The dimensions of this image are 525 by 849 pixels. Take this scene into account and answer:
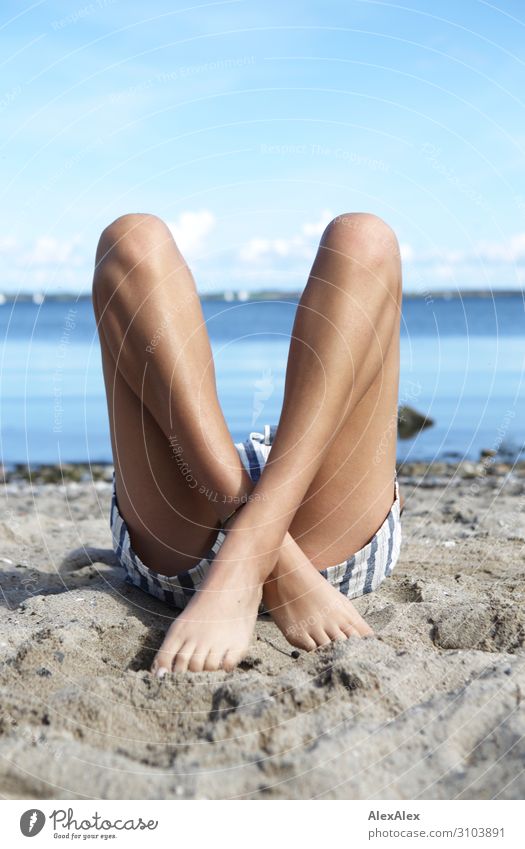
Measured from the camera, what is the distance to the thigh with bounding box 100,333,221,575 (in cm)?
196

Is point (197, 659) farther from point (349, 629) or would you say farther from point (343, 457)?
point (343, 457)

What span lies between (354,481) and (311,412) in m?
0.29

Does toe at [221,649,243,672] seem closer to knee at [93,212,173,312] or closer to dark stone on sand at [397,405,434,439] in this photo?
knee at [93,212,173,312]

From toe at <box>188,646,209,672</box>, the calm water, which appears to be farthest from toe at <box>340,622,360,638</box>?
the calm water

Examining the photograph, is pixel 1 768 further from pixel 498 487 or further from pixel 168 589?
pixel 498 487

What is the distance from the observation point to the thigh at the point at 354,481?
6.44 feet

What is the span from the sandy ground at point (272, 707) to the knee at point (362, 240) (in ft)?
2.57

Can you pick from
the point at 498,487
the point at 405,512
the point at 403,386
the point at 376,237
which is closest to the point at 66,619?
the point at 376,237

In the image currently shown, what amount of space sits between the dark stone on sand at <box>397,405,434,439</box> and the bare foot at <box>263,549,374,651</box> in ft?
14.8

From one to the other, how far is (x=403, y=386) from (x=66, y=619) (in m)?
6.75

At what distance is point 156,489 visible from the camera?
1.98m

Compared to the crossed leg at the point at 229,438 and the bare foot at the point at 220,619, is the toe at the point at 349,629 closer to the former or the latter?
the crossed leg at the point at 229,438
